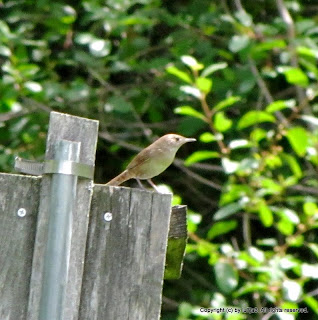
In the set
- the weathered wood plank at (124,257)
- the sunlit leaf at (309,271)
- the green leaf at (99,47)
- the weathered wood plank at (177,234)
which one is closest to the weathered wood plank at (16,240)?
the weathered wood plank at (124,257)

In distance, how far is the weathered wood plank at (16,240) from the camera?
75.4 inches

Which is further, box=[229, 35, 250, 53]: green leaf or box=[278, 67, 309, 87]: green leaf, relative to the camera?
box=[229, 35, 250, 53]: green leaf

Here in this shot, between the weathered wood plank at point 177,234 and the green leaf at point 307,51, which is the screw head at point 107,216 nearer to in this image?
the weathered wood plank at point 177,234

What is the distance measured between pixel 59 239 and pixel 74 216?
9cm

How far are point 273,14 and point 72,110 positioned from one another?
6.07ft

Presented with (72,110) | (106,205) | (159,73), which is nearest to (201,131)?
(159,73)

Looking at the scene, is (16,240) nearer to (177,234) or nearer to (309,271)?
(177,234)

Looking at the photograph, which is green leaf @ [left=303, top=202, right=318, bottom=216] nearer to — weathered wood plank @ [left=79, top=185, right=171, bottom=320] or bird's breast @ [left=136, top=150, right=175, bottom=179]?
bird's breast @ [left=136, top=150, right=175, bottom=179]

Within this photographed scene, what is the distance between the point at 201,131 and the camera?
19.7ft

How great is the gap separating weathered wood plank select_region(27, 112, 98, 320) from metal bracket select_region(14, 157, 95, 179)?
0.07ft

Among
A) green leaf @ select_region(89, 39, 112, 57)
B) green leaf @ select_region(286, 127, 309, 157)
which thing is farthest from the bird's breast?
green leaf @ select_region(89, 39, 112, 57)

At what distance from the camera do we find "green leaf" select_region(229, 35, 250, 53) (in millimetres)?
5039

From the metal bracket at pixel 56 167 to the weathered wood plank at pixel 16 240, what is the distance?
0.12ft

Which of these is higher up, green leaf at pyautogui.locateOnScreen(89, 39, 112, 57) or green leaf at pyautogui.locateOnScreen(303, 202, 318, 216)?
green leaf at pyautogui.locateOnScreen(89, 39, 112, 57)
